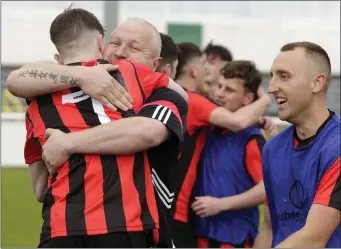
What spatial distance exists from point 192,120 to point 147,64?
1.66m

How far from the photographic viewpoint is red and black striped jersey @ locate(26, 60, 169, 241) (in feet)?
9.82

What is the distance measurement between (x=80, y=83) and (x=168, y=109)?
0.37m

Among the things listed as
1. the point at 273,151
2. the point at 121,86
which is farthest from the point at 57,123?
the point at 273,151

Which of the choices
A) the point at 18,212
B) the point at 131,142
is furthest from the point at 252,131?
the point at 18,212

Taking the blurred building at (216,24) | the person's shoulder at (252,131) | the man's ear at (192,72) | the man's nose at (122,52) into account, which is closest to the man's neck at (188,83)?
the man's ear at (192,72)

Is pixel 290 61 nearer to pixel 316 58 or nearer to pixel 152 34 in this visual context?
pixel 316 58

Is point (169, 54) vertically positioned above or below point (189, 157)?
above

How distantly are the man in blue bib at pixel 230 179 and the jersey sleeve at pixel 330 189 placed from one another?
1767 millimetres

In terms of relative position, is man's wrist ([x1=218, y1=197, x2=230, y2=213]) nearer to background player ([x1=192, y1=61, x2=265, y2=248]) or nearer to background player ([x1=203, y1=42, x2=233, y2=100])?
background player ([x1=192, y1=61, x2=265, y2=248])

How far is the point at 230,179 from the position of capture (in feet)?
17.2

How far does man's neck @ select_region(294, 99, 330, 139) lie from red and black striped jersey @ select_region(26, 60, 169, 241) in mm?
822

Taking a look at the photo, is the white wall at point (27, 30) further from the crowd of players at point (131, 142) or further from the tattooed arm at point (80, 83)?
the tattooed arm at point (80, 83)

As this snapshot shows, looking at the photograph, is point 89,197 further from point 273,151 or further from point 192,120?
point 192,120

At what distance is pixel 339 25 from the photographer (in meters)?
23.1
